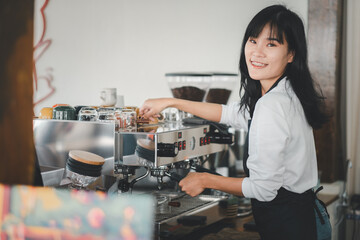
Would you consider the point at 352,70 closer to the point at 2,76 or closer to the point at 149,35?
the point at 149,35

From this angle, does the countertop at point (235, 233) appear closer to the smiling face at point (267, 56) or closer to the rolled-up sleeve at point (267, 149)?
the rolled-up sleeve at point (267, 149)

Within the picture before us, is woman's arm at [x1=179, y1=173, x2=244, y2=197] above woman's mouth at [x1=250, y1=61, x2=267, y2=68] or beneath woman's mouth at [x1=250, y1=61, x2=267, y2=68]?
beneath

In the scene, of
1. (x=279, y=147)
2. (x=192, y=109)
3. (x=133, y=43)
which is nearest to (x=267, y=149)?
(x=279, y=147)

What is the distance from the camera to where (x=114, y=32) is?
3.88 m

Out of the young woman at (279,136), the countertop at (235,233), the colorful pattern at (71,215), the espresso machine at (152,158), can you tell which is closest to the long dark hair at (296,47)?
the young woman at (279,136)

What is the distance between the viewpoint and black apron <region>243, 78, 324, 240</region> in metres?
1.52

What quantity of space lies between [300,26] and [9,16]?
1004mm

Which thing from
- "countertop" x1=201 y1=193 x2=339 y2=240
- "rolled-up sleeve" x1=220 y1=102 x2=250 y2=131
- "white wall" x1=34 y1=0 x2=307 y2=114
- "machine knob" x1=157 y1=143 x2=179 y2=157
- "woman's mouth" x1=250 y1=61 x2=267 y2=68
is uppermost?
"white wall" x1=34 y1=0 x2=307 y2=114

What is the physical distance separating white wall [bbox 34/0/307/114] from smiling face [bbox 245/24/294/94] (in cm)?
183

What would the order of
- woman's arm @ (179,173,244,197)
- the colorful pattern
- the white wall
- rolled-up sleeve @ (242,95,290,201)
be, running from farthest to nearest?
the white wall → woman's arm @ (179,173,244,197) → rolled-up sleeve @ (242,95,290,201) → the colorful pattern

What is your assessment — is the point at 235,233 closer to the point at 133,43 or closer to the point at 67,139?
the point at 67,139

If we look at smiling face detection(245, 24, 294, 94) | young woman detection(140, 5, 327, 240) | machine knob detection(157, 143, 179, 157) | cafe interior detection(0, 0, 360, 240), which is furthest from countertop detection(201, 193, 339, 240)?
smiling face detection(245, 24, 294, 94)

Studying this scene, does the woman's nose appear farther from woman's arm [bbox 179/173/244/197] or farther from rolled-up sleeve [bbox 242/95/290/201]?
woman's arm [bbox 179/173/244/197]

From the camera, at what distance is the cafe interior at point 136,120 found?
82cm
